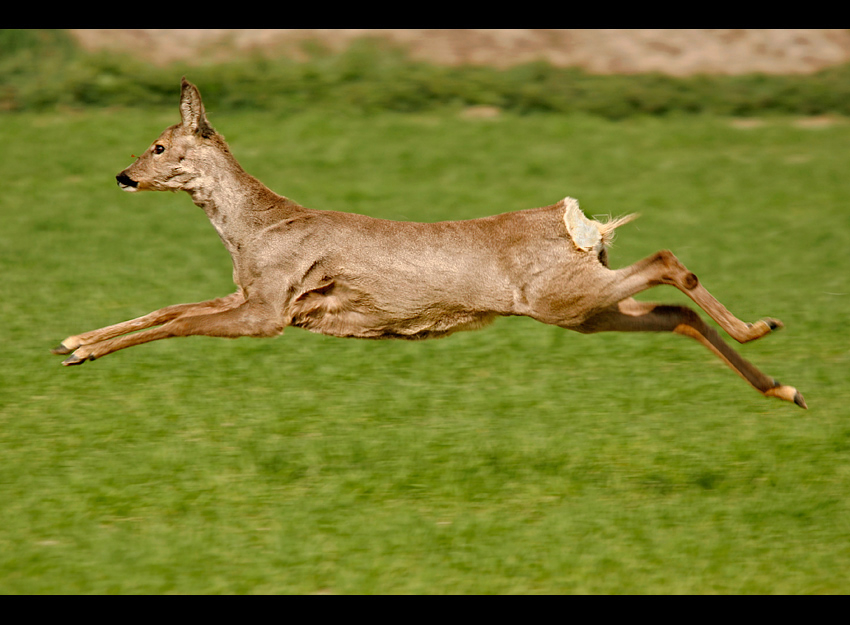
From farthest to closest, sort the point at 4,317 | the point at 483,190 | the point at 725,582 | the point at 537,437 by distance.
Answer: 1. the point at 483,190
2. the point at 4,317
3. the point at 537,437
4. the point at 725,582

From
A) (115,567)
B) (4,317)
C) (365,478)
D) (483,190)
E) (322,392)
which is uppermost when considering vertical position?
(483,190)

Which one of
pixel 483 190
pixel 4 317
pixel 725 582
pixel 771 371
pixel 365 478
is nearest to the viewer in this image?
pixel 725 582

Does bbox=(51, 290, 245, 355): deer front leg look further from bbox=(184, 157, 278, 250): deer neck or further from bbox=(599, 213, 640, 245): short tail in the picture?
bbox=(599, 213, 640, 245): short tail

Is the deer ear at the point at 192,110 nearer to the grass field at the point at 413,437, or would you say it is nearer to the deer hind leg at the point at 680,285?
the grass field at the point at 413,437

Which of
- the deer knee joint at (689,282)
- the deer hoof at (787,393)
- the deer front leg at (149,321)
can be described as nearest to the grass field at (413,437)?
the deer hoof at (787,393)

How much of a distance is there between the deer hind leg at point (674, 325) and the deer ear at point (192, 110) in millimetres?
2821

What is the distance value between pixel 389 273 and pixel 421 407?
2325 mm

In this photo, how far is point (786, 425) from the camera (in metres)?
9.35

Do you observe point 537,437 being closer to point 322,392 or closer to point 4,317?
point 322,392

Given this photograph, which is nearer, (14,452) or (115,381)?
(14,452)

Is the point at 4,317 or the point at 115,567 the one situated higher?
Result: the point at 4,317

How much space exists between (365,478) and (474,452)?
3.03 ft

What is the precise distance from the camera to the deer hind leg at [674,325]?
789 centimetres

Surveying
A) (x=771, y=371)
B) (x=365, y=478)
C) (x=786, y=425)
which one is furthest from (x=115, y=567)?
(x=771, y=371)
